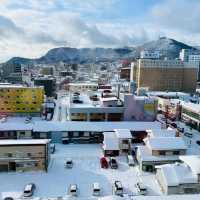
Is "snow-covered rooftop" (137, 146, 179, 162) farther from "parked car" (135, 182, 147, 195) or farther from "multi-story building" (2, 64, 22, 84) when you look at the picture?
"multi-story building" (2, 64, 22, 84)

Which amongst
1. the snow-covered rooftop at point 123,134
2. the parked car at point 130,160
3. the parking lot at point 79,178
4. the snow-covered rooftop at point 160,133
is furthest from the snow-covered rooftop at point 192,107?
the parking lot at point 79,178

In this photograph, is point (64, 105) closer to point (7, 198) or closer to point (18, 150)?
point (18, 150)

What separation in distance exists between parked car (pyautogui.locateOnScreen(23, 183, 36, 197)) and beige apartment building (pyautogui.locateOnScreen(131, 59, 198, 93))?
1799 inches

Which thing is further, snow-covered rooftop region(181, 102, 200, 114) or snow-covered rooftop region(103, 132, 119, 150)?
snow-covered rooftop region(181, 102, 200, 114)

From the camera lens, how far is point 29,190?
55.6ft

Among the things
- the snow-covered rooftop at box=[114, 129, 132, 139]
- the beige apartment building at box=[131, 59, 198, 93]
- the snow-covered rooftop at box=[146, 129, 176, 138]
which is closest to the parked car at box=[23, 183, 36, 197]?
the snow-covered rooftop at box=[114, 129, 132, 139]

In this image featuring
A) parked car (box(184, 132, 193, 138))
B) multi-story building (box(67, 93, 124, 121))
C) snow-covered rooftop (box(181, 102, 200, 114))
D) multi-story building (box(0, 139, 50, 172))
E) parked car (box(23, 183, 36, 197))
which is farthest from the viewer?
snow-covered rooftop (box(181, 102, 200, 114))

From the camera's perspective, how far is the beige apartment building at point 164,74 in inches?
2404

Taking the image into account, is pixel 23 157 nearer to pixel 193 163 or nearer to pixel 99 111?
pixel 193 163

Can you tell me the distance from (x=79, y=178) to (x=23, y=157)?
457 centimetres

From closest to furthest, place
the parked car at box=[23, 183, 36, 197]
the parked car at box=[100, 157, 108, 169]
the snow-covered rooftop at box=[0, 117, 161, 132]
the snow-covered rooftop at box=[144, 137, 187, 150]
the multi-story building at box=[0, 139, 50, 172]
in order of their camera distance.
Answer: the parked car at box=[23, 183, 36, 197] → the multi-story building at box=[0, 139, 50, 172] → the parked car at box=[100, 157, 108, 169] → the snow-covered rooftop at box=[144, 137, 187, 150] → the snow-covered rooftop at box=[0, 117, 161, 132]

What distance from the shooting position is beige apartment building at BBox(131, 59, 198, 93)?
200 feet

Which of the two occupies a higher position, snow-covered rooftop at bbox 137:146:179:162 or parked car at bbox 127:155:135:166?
snow-covered rooftop at bbox 137:146:179:162

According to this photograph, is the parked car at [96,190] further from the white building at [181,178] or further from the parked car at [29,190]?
the white building at [181,178]
